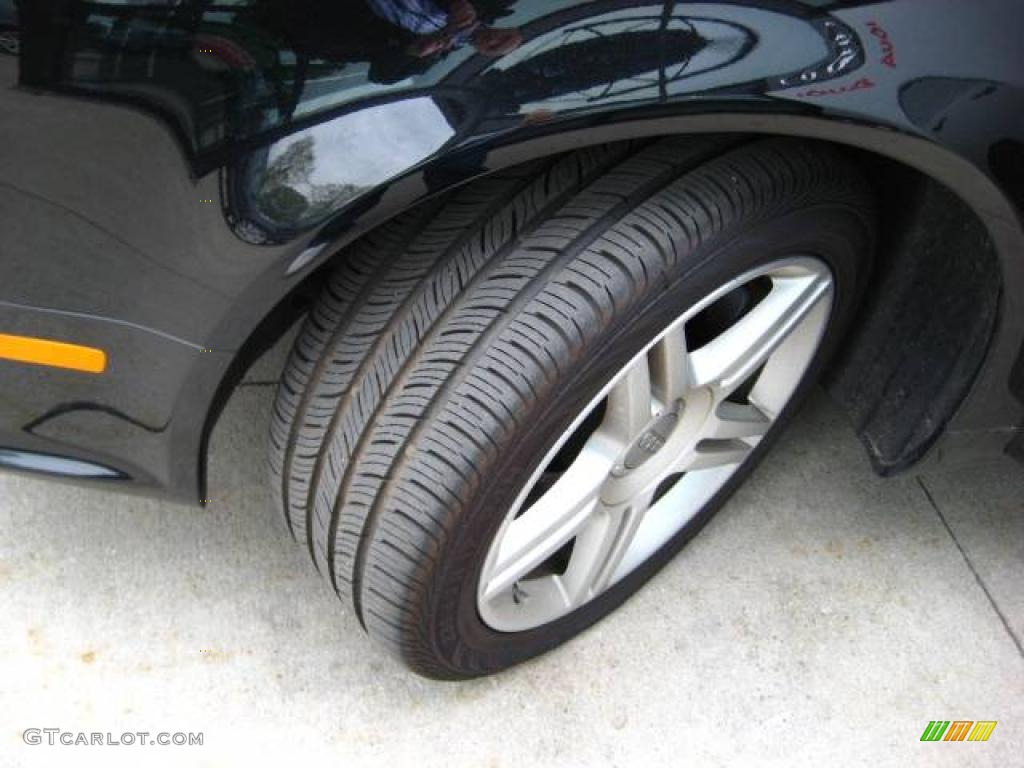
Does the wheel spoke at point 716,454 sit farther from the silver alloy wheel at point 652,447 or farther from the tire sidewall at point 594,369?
the tire sidewall at point 594,369

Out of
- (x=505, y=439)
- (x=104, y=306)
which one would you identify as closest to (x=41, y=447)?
(x=104, y=306)

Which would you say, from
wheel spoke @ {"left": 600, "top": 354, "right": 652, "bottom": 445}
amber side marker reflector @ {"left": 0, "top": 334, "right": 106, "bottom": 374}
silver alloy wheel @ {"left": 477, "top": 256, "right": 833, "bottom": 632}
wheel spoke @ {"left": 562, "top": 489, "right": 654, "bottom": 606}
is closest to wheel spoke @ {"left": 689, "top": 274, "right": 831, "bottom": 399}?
silver alloy wheel @ {"left": 477, "top": 256, "right": 833, "bottom": 632}

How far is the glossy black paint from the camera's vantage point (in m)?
1.05

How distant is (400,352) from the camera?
1.35m

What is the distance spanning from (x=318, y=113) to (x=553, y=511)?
26.8 inches

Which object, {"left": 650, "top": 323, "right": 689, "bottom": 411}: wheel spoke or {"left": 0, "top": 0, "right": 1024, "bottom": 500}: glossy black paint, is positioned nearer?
{"left": 0, "top": 0, "right": 1024, "bottom": 500}: glossy black paint

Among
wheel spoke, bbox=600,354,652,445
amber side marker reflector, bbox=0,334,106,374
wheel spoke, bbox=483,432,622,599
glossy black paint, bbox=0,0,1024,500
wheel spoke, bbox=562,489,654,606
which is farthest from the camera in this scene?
wheel spoke, bbox=562,489,654,606

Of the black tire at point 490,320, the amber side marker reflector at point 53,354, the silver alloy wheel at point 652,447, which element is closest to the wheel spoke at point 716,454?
the silver alloy wheel at point 652,447

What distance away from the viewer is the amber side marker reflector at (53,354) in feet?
4.08

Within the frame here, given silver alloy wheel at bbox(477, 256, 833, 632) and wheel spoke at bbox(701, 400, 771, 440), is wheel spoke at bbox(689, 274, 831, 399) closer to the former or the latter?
silver alloy wheel at bbox(477, 256, 833, 632)

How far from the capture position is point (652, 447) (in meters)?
1.64

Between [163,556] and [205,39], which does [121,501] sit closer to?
[163,556]

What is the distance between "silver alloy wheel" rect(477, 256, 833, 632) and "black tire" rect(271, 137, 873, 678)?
0.07 m

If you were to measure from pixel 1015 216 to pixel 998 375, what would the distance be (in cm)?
30
